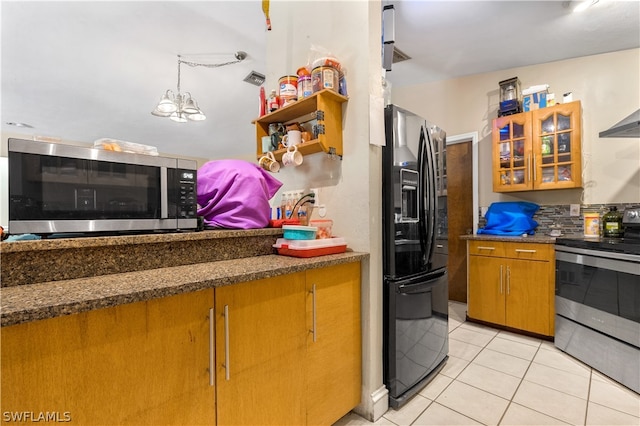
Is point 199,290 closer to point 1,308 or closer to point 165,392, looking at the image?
point 165,392

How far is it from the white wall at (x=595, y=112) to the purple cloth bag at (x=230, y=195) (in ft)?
9.50

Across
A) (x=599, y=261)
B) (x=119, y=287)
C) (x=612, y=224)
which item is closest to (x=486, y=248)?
(x=599, y=261)

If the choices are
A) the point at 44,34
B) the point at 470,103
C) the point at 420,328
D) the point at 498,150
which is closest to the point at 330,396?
the point at 420,328

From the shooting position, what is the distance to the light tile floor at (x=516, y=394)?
154 cm

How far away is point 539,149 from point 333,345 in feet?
9.23

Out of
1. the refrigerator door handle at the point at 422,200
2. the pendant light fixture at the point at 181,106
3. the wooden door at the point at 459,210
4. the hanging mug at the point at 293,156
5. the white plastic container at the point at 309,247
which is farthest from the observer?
the wooden door at the point at 459,210

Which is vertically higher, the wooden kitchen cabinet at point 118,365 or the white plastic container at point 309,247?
the white plastic container at point 309,247

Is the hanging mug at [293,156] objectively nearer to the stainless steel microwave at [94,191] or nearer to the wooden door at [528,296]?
the stainless steel microwave at [94,191]

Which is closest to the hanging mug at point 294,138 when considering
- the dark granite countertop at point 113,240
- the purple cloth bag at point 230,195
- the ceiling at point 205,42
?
the purple cloth bag at point 230,195

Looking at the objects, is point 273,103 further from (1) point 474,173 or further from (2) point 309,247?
(1) point 474,173

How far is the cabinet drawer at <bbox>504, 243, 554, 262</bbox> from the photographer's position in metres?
2.47

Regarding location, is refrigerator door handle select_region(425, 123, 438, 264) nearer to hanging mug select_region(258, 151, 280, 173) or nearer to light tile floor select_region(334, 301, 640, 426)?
light tile floor select_region(334, 301, 640, 426)

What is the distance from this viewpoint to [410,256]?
5.67ft

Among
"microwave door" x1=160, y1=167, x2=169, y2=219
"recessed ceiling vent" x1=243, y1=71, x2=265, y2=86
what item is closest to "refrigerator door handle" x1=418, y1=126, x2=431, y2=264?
"microwave door" x1=160, y1=167, x2=169, y2=219
